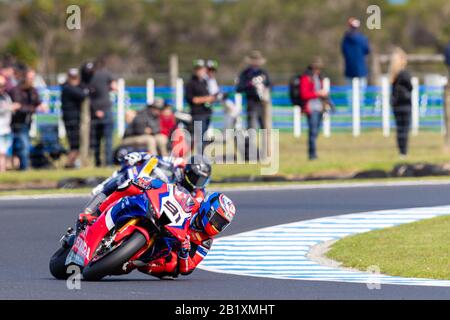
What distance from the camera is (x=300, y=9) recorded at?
2756 inches

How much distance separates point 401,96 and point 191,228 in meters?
13.5

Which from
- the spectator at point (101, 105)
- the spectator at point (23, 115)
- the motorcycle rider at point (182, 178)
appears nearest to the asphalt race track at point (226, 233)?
the motorcycle rider at point (182, 178)

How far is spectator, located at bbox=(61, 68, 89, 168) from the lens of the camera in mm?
23719

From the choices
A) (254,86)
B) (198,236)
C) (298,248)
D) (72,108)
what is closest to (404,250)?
(298,248)

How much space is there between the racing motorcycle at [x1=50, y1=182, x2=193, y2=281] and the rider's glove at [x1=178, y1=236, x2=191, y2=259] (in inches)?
1.6

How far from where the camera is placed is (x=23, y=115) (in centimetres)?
2320

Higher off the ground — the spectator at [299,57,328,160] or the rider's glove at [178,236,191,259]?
the spectator at [299,57,328,160]

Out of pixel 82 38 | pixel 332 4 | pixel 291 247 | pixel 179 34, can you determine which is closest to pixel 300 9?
pixel 332 4

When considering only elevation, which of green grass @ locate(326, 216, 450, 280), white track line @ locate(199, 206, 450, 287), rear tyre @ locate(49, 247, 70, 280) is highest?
rear tyre @ locate(49, 247, 70, 280)

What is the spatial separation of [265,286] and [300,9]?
195 feet

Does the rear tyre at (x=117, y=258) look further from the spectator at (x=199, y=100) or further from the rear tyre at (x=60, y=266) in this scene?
the spectator at (x=199, y=100)

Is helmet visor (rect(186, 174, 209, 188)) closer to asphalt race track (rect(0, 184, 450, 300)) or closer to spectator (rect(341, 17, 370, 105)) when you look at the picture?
asphalt race track (rect(0, 184, 450, 300))

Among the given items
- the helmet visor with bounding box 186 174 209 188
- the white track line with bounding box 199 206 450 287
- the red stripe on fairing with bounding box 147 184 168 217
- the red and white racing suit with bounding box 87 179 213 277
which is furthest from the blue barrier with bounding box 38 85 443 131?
the red stripe on fairing with bounding box 147 184 168 217
